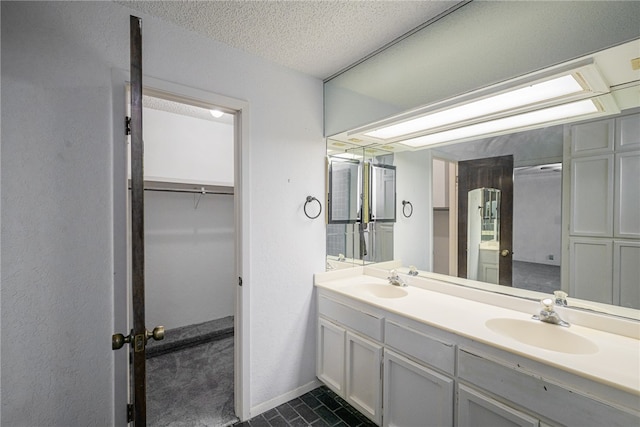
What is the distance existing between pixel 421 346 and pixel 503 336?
15.6 inches

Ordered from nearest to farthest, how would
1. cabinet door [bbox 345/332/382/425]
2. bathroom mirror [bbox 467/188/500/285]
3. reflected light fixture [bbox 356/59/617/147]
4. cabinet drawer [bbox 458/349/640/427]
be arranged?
cabinet drawer [bbox 458/349/640/427]
reflected light fixture [bbox 356/59/617/147]
cabinet door [bbox 345/332/382/425]
bathroom mirror [bbox 467/188/500/285]

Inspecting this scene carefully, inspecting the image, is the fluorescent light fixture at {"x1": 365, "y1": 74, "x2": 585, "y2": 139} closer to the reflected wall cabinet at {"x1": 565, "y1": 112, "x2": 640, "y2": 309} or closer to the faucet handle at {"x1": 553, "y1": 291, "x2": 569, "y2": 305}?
the reflected wall cabinet at {"x1": 565, "y1": 112, "x2": 640, "y2": 309}

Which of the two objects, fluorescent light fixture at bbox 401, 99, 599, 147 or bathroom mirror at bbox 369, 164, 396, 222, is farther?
bathroom mirror at bbox 369, 164, 396, 222

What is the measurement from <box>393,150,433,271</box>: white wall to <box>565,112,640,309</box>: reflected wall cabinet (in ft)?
2.98

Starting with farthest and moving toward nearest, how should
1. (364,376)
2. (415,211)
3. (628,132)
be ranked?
(415,211) < (364,376) < (628,132)

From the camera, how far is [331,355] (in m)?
2.07

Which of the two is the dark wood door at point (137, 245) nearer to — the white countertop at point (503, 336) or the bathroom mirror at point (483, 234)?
the white countertop at point (503, 336)

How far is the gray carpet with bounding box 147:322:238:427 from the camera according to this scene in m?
1.87

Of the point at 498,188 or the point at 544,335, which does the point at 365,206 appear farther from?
the point at 544,335

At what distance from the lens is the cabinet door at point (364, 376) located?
1682 mm

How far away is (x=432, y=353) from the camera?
1.41m

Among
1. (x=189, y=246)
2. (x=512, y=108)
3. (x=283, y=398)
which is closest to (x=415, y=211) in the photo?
(x=512, y=108)

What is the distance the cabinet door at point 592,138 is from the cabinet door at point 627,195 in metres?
0.09

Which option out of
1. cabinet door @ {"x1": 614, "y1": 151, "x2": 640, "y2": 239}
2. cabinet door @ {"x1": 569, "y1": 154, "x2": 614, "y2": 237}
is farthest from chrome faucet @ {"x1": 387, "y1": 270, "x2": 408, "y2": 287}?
cabinet door @ {"x1": 614, "y1": 151, "x2": 640, "y2": 239}
